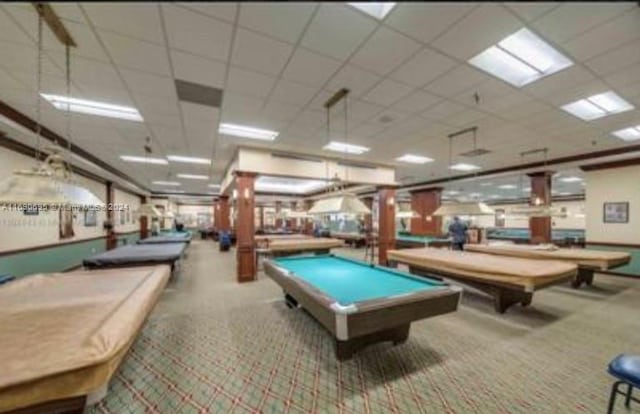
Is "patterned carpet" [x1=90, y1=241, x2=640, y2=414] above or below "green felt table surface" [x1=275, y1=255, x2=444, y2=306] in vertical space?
below

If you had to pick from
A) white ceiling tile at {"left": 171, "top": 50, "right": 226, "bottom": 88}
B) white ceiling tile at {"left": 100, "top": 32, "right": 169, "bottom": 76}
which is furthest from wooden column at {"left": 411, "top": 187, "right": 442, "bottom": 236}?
white ceiling tile at {"left": 100, "top": 32, "right": 169, "bottom": 76}

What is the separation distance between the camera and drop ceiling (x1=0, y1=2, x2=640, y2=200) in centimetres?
231

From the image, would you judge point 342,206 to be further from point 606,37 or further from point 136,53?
point 606,37

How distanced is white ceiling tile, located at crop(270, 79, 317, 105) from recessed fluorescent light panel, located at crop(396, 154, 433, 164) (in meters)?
4.23

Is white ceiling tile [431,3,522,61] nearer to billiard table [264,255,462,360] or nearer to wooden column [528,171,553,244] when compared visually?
billiard table [264,255,462,360]

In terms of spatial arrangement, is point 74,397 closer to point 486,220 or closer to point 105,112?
point 105,112

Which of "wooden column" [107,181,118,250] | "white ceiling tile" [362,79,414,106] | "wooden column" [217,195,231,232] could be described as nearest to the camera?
"white ceiling tile" [362,79,414,106]

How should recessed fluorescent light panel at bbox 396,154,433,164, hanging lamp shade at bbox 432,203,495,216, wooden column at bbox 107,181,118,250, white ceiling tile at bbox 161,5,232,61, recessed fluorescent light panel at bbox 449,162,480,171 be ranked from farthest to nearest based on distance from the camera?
wooden column at bbox 107,181,118,250
recessed fluorescent light panel at bbox 449,162,480,171
recessed fluorescent light panel at bbox 396,154,433,164
hanging lamp shade at bbox 432,203,495,216
white ceiling tile at bbox 161,5,232,61

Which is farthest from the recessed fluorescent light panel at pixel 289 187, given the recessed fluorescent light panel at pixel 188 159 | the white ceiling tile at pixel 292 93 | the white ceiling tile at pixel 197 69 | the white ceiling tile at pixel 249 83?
the white ceiling tile at pixel 197 69

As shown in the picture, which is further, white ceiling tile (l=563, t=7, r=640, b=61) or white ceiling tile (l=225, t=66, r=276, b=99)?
white ceiling tile (l=225, t=66, r=276, b=99)

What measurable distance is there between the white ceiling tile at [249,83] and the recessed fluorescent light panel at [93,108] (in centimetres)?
196

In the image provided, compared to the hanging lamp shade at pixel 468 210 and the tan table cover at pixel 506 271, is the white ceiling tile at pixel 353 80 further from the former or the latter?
the tan table cover at pixel 506 271

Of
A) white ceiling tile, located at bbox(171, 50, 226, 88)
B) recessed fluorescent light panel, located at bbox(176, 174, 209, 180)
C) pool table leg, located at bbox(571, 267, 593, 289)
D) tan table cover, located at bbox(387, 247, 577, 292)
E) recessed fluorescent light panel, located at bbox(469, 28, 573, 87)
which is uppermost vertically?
recessed fluorescent light panel, located at bbox(469, 28, 573, 87)

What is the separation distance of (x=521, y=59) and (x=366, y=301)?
3.20 meters
